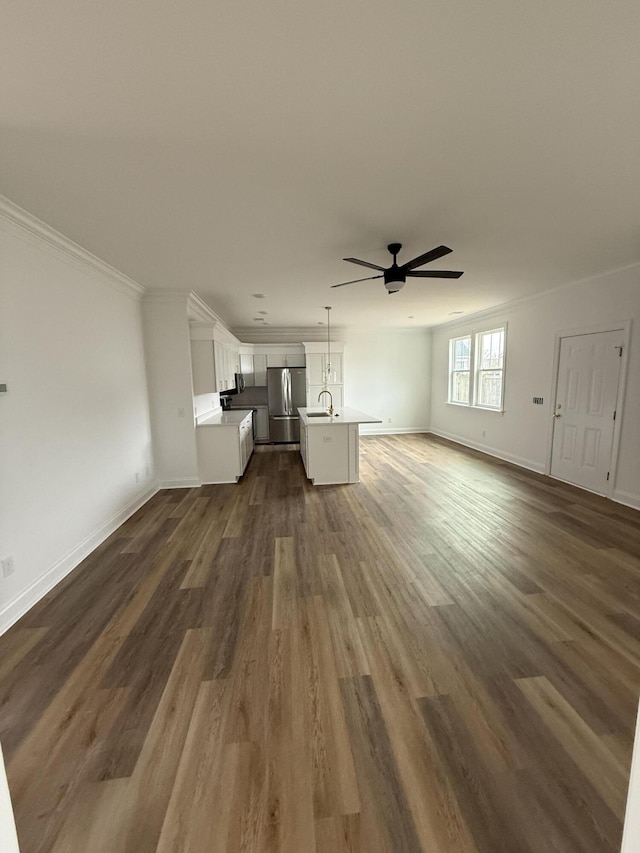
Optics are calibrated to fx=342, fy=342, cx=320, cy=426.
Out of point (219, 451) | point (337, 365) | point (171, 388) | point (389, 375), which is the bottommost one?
point (219, 451)

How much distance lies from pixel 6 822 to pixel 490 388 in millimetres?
7034

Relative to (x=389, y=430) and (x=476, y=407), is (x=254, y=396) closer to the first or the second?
(x=389, y=430)

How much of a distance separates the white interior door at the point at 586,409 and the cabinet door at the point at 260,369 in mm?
5591

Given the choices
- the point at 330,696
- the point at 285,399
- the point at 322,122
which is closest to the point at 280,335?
the point at 285,399

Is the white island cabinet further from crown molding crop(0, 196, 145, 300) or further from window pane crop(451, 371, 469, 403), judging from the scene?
window pane crop(451, 371, 469, 403)

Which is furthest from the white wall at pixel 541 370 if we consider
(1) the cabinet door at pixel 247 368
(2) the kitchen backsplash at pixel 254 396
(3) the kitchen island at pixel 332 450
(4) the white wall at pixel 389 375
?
(1) the cabinet door at pixel 247 368

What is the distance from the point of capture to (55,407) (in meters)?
2.64

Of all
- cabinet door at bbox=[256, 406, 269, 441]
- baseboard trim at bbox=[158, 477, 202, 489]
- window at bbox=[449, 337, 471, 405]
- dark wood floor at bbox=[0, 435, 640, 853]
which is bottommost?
dark wood floor at bbox=[0, 435, 640, 853]

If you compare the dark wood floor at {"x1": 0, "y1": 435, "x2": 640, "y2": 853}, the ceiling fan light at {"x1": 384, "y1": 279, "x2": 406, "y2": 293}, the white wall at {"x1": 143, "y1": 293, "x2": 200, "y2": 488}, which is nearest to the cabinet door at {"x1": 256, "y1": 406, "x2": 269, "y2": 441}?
the white wall at {"x1": 143, "y1": 293, "x2": 200, "y2": 488}

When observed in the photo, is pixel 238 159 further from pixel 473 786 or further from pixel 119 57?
pixel 473 786

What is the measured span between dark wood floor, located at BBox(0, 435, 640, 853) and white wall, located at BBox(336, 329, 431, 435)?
541cm

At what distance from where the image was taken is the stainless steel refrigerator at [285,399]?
757 centimetres

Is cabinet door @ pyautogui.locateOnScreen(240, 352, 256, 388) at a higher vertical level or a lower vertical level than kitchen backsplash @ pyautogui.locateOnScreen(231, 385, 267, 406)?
higher

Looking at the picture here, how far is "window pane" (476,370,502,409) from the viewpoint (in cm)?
611
